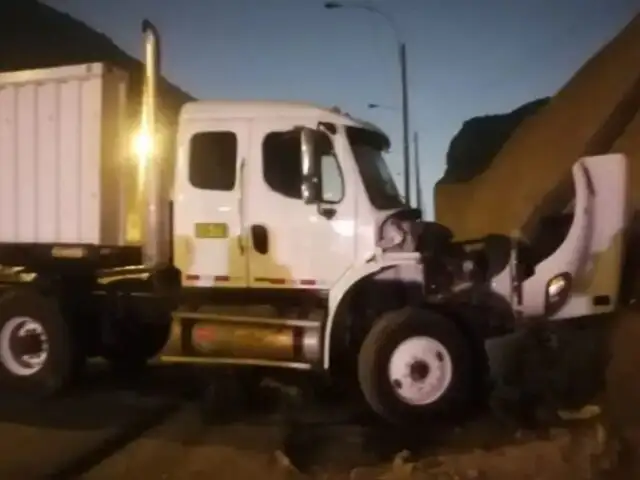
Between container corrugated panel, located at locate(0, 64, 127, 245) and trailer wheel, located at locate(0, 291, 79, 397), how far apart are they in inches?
27.7

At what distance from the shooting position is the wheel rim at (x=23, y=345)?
10648 mm

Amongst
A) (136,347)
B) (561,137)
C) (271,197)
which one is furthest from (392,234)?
(561,137)

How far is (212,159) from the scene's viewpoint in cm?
1018

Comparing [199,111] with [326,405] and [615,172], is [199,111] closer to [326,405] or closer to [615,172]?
[326,405]

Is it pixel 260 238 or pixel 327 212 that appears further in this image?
pixel 260 238

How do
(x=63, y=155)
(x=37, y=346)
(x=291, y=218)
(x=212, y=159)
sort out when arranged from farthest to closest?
(x=37, y=346)
(x=63, y=155)
(x=212, y=159)
(x=291, y=218)

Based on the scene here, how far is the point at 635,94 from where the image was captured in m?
19.1

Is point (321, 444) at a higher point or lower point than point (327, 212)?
lower

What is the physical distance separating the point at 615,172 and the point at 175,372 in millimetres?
5990

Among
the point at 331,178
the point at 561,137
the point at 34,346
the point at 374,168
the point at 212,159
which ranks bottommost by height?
the point at 34,346

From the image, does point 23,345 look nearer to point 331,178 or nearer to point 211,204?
point 211,204

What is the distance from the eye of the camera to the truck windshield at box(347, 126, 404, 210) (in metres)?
9.87

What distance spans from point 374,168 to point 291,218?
1.01 metres

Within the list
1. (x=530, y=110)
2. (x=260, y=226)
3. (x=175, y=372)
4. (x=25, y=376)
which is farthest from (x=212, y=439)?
(x=530, y=110)
